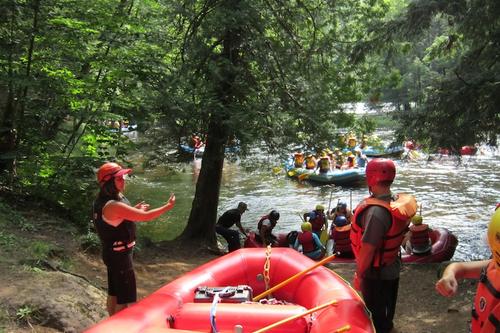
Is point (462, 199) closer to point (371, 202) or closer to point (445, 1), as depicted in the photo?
point (445, 1)

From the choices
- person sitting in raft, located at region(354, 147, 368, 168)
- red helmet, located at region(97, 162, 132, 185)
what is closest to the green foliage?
red helmet, located at region(97, 162, 132, 185)

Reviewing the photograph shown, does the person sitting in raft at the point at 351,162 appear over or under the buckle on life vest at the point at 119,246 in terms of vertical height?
under

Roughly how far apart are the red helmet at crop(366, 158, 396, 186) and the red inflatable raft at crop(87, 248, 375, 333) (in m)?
0.93

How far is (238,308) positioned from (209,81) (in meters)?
5.41

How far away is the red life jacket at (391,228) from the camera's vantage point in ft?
11.1

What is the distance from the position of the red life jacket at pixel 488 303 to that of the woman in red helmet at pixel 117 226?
243 cm

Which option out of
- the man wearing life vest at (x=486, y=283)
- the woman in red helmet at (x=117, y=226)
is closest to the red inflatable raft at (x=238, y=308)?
the woman in red helmet at (x=117, y=226)

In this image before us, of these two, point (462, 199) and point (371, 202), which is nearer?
point (371, 202)

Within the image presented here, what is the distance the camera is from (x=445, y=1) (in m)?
6.97

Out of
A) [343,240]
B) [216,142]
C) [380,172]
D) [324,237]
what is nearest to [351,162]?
[324,237]

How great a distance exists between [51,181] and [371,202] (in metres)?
6.13

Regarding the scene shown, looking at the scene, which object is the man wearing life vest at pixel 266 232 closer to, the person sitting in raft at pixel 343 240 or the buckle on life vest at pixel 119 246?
the person sitting in raft at pixel 343 240

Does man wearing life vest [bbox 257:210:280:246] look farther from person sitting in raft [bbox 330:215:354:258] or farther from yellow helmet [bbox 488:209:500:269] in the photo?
yellow helmet [bbox 488:209:500:269]

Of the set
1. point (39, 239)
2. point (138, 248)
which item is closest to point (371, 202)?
point (39, 239)
